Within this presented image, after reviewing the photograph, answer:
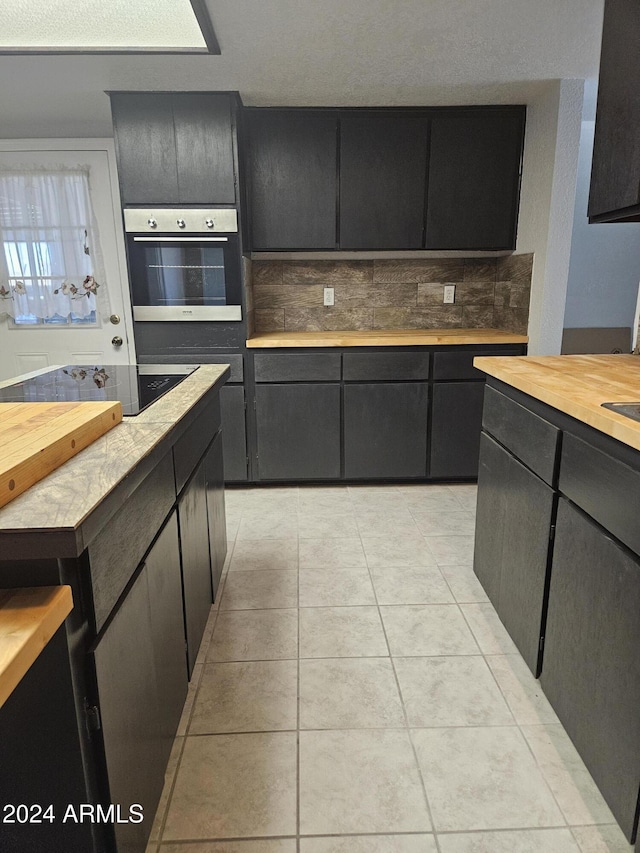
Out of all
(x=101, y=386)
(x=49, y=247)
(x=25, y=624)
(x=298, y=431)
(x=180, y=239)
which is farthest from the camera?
(x=49, y=247)

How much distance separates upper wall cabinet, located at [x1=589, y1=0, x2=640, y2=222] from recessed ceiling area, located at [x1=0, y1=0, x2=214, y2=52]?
1381 mm

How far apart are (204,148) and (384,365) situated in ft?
5.18

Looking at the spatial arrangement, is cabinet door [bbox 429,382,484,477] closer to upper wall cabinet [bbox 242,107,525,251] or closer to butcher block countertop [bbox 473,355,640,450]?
upper wall cabinet [bbox 242,107,525,251]

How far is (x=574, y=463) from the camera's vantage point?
1417 mm

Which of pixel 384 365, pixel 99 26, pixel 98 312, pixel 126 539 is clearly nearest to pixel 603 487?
pixel 126 539

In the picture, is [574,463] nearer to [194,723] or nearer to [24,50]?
[194,723]

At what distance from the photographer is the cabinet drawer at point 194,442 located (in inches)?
61.2

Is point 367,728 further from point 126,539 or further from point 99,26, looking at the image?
point 99,26

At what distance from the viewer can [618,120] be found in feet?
5.41

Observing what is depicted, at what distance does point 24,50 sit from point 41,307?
5.88 ft

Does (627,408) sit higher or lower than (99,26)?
lower

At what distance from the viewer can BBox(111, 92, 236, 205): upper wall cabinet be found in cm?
289

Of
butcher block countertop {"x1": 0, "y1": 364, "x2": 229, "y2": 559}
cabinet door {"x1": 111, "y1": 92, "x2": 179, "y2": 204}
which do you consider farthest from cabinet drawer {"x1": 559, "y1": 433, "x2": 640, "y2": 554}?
cabinet door {"x1": 111, "y1": 92, "x2": 179, "y2": 204}

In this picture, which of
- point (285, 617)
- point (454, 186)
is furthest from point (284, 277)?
point (285, 617)
